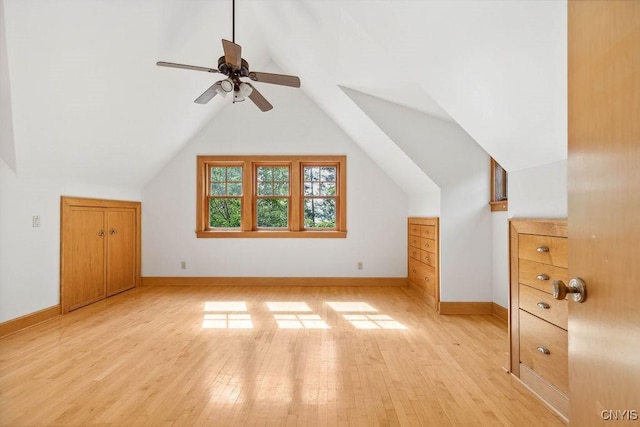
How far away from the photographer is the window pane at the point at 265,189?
5.62m

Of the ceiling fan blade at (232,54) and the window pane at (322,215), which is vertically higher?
the ceiling fan blade at (232,54)

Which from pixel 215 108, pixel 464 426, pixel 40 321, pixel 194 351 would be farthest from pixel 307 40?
pixel 40 321

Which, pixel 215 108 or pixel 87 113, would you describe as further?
pixel 215 108

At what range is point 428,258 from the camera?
438cm

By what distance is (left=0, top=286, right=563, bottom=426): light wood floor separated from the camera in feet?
6.11

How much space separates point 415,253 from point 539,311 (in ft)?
9.45

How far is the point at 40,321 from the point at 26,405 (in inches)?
75.4

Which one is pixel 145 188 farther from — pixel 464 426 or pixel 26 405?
pixel 464 426

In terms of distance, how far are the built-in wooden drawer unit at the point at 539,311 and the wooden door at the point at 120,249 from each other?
191 inches

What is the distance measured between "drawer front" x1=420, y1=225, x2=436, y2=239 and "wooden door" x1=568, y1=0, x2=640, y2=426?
3305 millimetres

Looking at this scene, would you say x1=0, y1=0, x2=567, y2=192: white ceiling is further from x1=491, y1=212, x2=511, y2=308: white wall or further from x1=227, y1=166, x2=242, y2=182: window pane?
x1=491, y1=212, x2=511, y2=308: white wall

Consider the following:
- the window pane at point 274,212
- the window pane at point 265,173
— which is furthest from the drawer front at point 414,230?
the window pane at point 265,173

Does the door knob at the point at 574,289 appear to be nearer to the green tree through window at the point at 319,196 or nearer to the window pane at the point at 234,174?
the green tree through window at the point at 319,196

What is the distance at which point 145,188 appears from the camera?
545 cm
